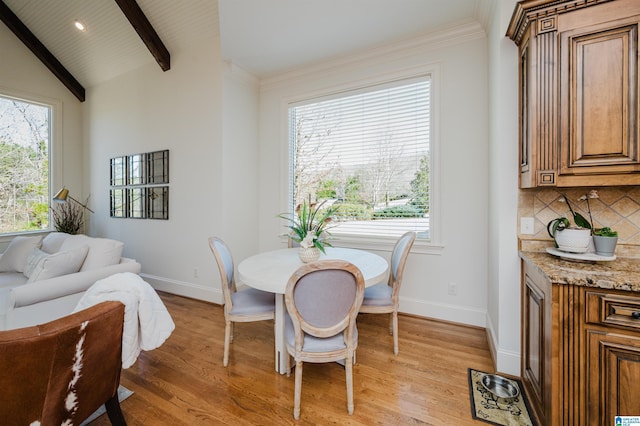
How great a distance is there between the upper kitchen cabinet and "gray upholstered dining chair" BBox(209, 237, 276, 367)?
6.49 ft

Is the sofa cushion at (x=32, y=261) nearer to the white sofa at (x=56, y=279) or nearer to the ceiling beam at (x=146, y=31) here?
the white sofa at (x=56, y=279)

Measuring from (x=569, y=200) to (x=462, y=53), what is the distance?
1.74 meters

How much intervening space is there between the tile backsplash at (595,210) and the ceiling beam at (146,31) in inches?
174

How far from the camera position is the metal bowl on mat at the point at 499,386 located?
1.74 meters

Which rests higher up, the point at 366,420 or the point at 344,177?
the point at 344,177

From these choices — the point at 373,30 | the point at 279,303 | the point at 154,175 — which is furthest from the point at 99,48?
the point at 279,303

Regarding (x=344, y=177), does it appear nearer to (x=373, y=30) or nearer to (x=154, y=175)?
(x=373, y=30)

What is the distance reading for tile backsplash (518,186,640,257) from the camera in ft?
5.46

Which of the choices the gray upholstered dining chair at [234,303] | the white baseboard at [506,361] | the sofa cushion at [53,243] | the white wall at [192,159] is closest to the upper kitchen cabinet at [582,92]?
Result: the white baseboard at [506,361]

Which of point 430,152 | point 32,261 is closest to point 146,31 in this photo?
point 32,261

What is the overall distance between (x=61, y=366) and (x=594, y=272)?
2.40 m

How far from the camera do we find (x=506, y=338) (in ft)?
6.33

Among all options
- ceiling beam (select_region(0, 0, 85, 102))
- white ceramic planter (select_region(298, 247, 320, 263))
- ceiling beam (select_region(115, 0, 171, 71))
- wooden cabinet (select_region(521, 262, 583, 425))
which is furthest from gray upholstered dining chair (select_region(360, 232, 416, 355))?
ceiling beam (select_region(0, 0, 85, 102))

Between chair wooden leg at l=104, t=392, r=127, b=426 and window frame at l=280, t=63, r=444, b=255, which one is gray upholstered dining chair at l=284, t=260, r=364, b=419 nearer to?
chair wooden leg at l=104, t=392, r=127, b=426
